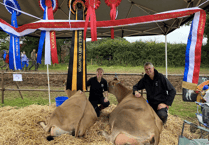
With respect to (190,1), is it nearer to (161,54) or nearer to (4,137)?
(4,137)

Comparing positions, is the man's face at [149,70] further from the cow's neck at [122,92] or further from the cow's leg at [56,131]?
the cow's leg at [56,131]

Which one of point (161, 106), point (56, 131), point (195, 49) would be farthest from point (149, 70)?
point (56, 131)

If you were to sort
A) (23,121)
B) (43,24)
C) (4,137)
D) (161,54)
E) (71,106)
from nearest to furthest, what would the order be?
(4,137) → (71,106) → (23,121) → (43,24) → (161,54)

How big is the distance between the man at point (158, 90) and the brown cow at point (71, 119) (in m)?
1.10

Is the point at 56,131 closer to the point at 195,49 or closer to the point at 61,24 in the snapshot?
→ the point at 61,24

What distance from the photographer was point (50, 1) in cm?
362

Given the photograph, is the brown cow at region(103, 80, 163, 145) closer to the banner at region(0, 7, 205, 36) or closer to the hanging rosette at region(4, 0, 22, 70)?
the banner at region(0, 7, 205, 36)

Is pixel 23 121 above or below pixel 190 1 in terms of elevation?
below

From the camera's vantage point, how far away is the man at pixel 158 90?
2822 millimetres

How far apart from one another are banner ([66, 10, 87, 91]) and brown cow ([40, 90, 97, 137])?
0.69m

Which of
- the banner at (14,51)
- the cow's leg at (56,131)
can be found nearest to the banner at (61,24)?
the banner at (14,51)

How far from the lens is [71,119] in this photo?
8.32 ft

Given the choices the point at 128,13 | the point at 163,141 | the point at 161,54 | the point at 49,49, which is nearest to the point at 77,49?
the point at 49,49

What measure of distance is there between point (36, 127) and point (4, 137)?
0.54 meters
